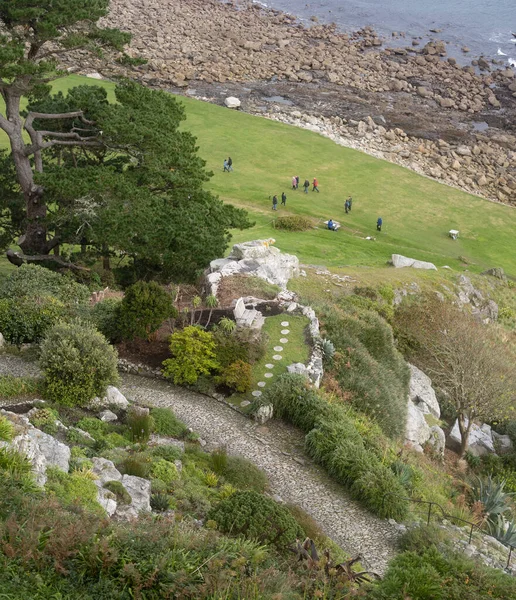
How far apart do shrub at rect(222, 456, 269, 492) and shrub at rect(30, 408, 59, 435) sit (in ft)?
14.2

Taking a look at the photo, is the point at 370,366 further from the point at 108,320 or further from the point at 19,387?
the point at 19,387

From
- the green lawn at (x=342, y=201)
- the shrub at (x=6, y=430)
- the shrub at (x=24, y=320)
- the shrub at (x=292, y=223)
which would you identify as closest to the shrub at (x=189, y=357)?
the shrub at (x=24, y=320)

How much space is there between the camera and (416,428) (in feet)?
81.4

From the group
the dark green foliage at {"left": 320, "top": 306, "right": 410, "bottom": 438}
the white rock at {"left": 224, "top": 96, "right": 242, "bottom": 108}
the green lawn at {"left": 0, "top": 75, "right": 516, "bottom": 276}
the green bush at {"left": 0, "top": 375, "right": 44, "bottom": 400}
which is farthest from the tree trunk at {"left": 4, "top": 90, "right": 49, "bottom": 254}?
the white rock at {"left": 224, "top": 96, "right": 242, "bottom": 108}

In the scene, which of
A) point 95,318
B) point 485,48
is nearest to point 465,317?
point 95,318

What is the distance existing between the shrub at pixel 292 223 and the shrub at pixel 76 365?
27.1 meters

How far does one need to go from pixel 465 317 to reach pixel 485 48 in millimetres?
76362

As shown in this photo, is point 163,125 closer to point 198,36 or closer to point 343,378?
point 343,378

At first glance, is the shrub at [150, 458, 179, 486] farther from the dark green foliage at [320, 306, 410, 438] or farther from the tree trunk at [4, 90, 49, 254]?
the tree trunk at [4, 90, 49, 254]

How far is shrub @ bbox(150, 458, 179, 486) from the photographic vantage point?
1548cm

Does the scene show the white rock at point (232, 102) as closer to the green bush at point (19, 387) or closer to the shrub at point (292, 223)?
the shrub at point (292, 223)

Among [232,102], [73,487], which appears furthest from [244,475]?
[232,102]

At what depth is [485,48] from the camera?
97438 millimetres

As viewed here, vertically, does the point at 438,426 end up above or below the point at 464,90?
below
